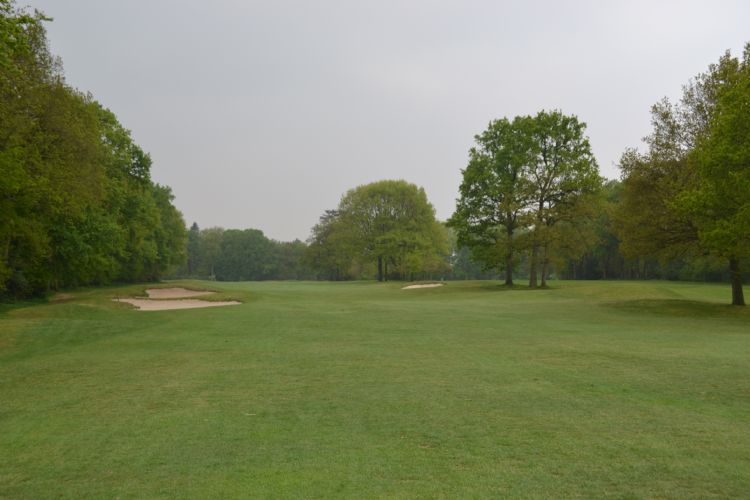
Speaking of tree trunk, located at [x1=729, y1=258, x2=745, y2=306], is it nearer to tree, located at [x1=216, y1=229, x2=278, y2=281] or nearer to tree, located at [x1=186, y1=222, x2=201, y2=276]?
tree, located at [x1=216, y1=229, x2=278, y2=281]

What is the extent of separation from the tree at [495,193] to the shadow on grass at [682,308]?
15.9 metres

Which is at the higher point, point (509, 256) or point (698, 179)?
point (698, 179)

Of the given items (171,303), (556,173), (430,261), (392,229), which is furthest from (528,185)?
(392,229)

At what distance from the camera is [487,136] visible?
4572 cm

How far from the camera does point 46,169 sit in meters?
21.1

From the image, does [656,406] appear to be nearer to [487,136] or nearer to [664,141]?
[664,141]

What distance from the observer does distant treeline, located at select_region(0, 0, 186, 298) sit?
18391 mm

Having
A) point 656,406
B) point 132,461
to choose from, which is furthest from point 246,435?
point 656,406

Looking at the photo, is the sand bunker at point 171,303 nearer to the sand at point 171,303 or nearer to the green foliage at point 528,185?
the sand at point 171,303

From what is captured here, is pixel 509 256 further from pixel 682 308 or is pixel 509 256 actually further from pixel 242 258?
pixel 242 258

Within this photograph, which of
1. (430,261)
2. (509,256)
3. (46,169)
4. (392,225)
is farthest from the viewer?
(392,225)

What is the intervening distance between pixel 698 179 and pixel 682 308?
6.60 m

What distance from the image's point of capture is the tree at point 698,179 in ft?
67.3

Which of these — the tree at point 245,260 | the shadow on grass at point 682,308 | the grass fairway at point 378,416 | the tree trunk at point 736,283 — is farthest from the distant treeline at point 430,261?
the grass fairway at point 378,416
